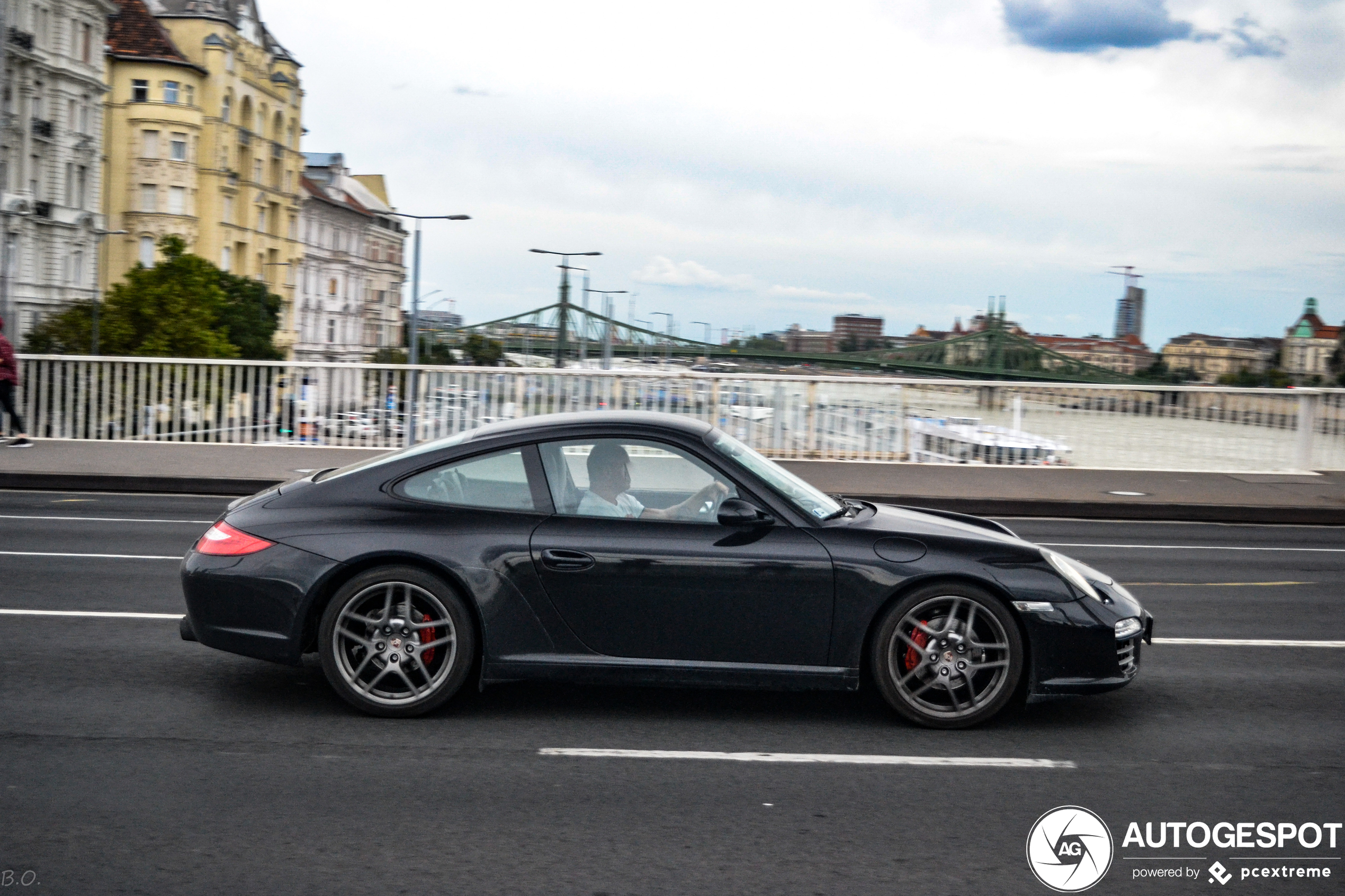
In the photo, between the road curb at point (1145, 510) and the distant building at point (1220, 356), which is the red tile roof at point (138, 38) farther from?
the road curb at point (1145, 510)

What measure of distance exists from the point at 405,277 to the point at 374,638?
128 m

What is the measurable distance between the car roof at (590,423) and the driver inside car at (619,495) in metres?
0.12

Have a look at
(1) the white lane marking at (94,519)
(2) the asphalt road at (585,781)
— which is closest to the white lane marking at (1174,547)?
(2) the asphalt road at (585,781)

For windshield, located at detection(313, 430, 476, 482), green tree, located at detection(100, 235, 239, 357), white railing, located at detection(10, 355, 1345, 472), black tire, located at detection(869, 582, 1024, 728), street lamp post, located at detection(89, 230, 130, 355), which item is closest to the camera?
black tire, located at detection(869, 582, 1024, 728)

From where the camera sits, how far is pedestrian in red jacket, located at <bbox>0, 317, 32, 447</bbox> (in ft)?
51.1

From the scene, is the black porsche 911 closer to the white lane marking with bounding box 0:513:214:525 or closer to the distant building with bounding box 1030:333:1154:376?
the white lane marking with bounding box 0:513:214:525

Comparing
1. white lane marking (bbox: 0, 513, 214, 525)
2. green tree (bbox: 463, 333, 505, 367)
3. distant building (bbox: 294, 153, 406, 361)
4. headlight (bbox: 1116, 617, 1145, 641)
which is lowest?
white lane marking (bbox: 0, 513, 214, 525)

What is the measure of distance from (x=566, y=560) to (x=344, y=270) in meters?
109

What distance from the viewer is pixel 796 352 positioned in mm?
74625

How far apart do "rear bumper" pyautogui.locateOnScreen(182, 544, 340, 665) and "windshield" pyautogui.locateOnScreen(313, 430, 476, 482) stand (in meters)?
0.47

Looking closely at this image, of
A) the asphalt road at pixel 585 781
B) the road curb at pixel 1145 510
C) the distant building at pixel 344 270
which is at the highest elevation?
the distant building at pixel 344 270

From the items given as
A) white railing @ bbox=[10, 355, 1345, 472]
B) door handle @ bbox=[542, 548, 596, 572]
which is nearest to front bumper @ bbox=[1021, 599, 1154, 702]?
door handle @ bbox=[542, 548, 596, 572]

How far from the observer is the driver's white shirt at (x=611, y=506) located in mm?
5262

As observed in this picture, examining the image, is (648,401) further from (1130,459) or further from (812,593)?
(812,593)
